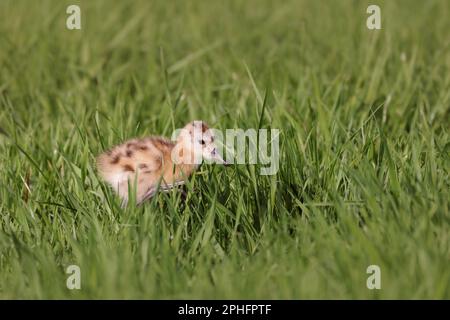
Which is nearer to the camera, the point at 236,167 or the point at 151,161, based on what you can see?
the point at 236,167

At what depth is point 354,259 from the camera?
380 cm

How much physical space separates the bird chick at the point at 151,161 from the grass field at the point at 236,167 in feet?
0.25

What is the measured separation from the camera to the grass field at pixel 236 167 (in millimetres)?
3785

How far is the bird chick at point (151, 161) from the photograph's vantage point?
14.9ft

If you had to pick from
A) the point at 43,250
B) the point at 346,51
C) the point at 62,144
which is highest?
the point at 346,51

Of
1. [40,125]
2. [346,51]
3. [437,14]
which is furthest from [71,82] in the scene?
[437,14]

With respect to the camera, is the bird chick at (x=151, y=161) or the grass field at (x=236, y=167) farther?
the bird chick at (x=151, y=161)

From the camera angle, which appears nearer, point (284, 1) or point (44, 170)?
point (44, 170)

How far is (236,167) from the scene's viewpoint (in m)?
4.42

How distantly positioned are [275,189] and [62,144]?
5.12ft

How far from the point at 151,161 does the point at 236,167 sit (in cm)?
43

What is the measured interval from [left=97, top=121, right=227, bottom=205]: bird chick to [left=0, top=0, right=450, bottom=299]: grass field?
77 mm

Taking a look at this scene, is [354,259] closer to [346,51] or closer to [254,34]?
[346,51]

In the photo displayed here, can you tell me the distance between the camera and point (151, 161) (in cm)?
455
